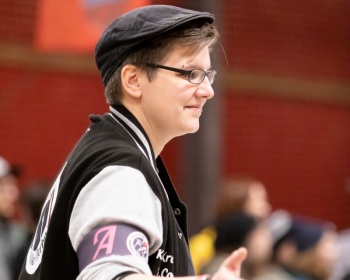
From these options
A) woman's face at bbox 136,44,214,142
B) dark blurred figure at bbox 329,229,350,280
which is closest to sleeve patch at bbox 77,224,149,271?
woman's face at bbox 136,44,214,142

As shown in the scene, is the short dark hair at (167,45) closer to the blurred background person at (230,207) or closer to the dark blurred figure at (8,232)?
the blurred background person at (230,207)

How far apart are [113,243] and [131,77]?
45 centimetres

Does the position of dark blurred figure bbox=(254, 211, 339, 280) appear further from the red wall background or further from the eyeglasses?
the eyeglasses

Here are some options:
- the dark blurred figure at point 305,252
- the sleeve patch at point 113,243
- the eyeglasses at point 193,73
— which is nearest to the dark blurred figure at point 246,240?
the dark blurred figure at point 305,252

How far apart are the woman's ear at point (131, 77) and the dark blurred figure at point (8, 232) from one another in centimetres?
321

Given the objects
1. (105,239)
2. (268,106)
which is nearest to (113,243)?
(105,239)

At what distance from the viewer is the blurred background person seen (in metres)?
4.87

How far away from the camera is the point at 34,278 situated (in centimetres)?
200

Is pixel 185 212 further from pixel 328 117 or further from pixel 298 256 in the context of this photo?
pixel 328 117

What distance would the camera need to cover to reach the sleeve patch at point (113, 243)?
174cm

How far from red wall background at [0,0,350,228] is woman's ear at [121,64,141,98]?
5.53m

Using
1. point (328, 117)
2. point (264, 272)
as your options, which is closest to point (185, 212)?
point (264, 272)

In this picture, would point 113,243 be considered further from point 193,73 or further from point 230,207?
point 230,207

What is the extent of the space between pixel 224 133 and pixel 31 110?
6.42ft
